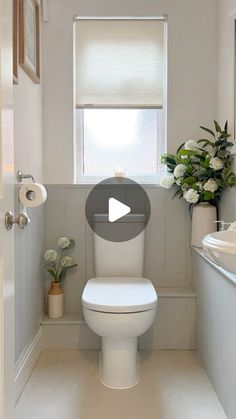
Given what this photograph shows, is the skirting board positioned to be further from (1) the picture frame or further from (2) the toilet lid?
(1) the picture frame

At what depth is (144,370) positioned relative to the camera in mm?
2061

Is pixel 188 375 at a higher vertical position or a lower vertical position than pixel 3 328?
lower

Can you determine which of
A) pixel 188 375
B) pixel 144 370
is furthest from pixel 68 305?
pixel 188 375

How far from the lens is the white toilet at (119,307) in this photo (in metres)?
1.74

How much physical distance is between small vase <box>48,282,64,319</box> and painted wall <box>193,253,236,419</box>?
2.82 feet

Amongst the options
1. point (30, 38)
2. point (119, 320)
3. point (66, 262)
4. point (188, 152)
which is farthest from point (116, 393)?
point (30, 38)

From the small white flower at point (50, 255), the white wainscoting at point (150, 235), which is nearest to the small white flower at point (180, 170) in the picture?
the white wainscoting at point (150, 235)

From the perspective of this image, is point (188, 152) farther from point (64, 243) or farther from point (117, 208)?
point (64, 243)

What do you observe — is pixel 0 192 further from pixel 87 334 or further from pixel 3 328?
pixel 87 334

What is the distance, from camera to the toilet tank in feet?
7.45

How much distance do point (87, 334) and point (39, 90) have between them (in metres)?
1.57

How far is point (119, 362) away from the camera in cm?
188
